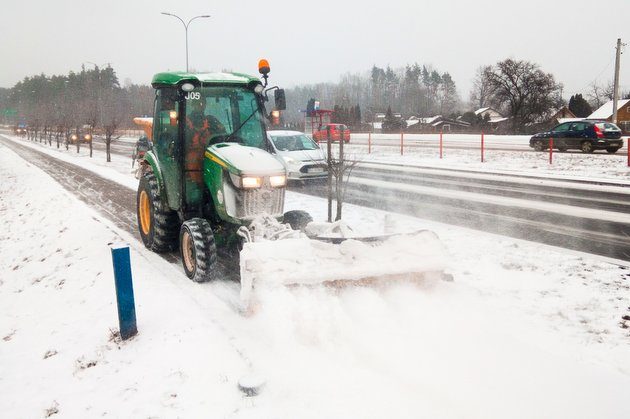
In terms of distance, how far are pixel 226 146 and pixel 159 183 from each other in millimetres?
1362

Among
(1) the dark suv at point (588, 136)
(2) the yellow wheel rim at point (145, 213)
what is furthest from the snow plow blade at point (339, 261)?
(1) the dark suv at point (588, 136)

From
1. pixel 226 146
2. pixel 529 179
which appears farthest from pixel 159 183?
pixel 529 179

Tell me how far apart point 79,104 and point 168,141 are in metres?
48.8

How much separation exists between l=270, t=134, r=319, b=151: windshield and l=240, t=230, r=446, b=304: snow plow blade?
1175 centimetres

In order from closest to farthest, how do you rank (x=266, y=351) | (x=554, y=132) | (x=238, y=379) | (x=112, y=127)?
(x=238, y=379) < (x=266, y=351) < (x=554, y=132) < (x=112, y=127)

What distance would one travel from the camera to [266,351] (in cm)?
430

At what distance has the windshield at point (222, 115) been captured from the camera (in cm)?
657

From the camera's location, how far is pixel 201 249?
19.0 ft

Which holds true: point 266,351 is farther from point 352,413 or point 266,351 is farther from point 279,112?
point 279,112

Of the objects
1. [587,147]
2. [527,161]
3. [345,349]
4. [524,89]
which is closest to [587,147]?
[587,147]

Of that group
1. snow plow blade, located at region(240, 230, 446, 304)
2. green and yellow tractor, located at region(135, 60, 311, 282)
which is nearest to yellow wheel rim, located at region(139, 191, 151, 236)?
green and yellow tractor, located at region(135, 60, 311, 282)

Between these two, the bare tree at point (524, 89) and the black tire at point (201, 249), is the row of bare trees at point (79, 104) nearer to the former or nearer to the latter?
the black tire at point (201, 249)

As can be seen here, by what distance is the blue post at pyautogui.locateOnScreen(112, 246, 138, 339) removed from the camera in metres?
4.93

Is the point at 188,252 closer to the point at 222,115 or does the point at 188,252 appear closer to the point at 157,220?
the point at 157,220
